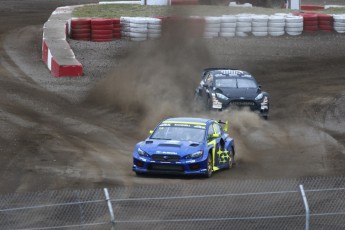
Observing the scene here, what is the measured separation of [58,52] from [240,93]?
8769 mm

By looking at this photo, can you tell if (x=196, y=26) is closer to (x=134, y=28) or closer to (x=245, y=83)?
(x=134, y=28)

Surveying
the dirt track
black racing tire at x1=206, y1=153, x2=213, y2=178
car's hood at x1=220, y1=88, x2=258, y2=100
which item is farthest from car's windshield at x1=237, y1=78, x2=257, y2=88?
black racing tire at x1=206, y1=153, x2=213, y2=178

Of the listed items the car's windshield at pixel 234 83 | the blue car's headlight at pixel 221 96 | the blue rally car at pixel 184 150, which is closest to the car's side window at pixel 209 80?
the car's windshield at pixel 234 83

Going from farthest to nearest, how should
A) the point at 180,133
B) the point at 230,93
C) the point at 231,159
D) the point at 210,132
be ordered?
the point at 230,93
the point at 231,159
the point at 210,132
the point at 180,133

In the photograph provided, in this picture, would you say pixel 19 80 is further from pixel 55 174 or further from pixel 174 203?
pixel 174 203

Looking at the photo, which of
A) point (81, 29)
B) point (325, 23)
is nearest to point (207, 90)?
point (81, 29)

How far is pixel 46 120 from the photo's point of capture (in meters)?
25.9

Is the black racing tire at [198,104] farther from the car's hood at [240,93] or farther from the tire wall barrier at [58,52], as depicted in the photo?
the tire wall barrier at [58,52]

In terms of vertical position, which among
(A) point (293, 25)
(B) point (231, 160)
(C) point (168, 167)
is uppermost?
(C) point (168, 167)

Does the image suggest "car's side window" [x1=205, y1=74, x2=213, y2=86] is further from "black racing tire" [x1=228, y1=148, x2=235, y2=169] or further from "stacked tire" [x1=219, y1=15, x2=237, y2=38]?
"stacked tire" [x1=219, y1=15, x2=237, y2=38]

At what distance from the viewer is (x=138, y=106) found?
95.3 feet

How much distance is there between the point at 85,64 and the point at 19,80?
434 centimetres

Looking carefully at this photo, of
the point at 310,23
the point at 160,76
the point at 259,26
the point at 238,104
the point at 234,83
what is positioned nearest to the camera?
the point at 238,104

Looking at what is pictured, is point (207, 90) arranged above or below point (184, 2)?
above
